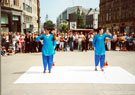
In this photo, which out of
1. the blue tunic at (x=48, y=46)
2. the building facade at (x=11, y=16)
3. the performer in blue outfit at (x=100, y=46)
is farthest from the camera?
the building facade at (x=11, y=16)

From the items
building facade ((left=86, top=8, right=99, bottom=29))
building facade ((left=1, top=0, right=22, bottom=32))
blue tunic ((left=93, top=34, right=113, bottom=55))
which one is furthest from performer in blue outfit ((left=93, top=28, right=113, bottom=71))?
building facade ((left=86, top=8, right=99, bottom=29))

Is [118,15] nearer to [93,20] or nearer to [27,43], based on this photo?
[27,43]

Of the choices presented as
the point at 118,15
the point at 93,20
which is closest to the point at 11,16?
the point at 118,15

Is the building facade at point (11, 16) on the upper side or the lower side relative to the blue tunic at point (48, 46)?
upper

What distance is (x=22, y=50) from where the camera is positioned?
62.8 feet

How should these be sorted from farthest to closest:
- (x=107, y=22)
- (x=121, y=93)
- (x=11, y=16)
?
(x=107, y=22), (x=11, y=16), (x=121, y=93)

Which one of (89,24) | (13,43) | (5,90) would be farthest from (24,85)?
(89,24)

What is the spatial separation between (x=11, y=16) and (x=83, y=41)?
58.9ft

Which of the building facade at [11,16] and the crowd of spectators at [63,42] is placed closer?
the crowd of spectators at [63,42]

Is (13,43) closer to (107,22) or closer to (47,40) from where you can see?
(47,40)

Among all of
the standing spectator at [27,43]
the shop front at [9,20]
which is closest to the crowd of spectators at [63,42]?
the standing spectator at [27,43]

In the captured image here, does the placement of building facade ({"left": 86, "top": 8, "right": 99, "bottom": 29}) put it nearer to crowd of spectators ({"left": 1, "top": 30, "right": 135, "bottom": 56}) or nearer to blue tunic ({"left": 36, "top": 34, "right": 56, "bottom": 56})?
crowd of spectators ({"left": 1, "top": 30, "right": 135, "bottom": 56})

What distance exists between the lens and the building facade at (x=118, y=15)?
43.8m

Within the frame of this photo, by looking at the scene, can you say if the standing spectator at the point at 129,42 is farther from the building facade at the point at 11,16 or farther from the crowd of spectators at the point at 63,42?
the building facade at the point at 11,16
